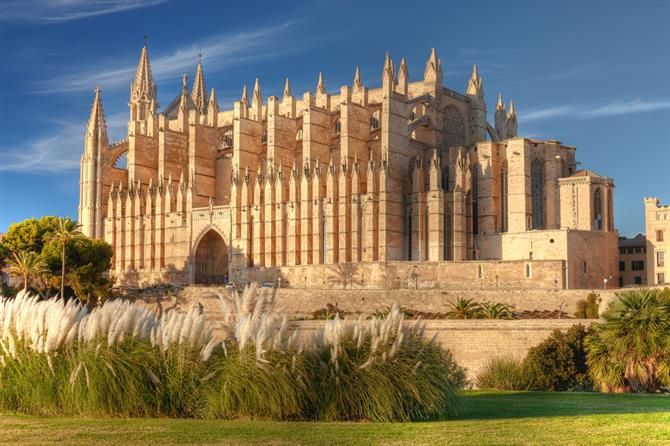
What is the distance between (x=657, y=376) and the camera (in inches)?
790

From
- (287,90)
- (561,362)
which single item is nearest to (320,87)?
(287,90)

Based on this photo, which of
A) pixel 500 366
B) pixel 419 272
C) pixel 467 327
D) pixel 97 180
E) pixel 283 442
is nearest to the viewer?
pixel 283 442

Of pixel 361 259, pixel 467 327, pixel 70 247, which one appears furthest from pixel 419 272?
pixel 70 247

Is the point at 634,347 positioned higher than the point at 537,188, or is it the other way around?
the point at 537,188

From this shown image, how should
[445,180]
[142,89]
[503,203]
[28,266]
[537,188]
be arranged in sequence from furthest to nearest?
[142,89], [445,180], [537,188], [503,203], [28,266]

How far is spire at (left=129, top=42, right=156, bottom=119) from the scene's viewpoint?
2657 inches

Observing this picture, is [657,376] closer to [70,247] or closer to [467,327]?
[467,327]

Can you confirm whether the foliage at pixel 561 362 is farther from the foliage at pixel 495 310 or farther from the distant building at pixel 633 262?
the distant building at pixel 633 262

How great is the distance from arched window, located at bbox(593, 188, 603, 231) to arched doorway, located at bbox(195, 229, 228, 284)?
22186 millimetres

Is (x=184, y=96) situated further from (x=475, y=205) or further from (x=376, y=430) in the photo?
(x=376, y=430)

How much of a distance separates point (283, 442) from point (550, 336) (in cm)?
1555

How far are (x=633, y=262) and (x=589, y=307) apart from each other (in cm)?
1138

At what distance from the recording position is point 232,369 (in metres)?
12.9

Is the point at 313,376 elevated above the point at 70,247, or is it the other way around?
the point at 70,247
